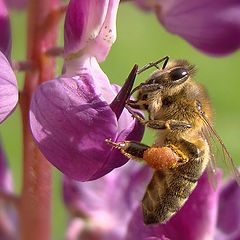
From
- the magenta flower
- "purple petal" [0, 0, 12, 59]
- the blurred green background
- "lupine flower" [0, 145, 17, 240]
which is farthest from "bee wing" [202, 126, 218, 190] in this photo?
the blurred green background

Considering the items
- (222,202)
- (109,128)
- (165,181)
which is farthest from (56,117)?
(222,202)

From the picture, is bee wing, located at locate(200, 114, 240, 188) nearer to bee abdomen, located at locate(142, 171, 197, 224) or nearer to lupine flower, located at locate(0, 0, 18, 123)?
bee abdomen, located at locate(142, 171, 197, 224)

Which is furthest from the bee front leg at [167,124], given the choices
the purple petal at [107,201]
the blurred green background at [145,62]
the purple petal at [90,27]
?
the blurred green background at [145,62]

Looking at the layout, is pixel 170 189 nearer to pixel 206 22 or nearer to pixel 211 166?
pixel 211 166

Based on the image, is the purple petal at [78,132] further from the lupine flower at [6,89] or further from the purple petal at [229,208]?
the purple petal at [229,208]

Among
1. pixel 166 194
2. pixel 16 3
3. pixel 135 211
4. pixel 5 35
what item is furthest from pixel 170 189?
pixel 16 3

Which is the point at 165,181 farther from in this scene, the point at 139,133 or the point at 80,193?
the point at 80,193
